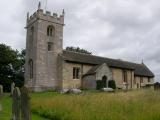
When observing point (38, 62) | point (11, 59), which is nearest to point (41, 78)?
point (38, 62)

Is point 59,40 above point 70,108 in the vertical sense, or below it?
above

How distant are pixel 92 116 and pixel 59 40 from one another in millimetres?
33643

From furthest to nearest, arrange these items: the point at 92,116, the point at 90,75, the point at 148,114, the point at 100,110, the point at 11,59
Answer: the point at 11,59 < the point at 90,75 < the point at 100,110 < the point at 92,116 < the point at 148,114

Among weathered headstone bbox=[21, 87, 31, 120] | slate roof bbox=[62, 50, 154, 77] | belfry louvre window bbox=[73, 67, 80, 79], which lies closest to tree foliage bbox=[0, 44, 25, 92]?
slate roof bbox=[62, 50, 154, 77]

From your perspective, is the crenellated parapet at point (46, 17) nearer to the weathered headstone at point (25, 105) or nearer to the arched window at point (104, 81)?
the arched window at point (104, 81)

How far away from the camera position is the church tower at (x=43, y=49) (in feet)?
145

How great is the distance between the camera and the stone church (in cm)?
4434

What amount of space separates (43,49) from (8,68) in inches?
642

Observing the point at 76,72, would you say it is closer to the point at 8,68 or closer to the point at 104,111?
the point at 8,68

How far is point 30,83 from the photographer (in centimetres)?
4553

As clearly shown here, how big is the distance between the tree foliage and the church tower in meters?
9.66

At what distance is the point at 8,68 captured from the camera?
58562mm

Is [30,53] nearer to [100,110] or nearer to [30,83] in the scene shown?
[30,83]

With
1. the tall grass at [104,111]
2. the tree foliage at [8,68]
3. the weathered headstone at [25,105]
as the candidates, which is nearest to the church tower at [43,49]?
the tree foliage at [8,68]
